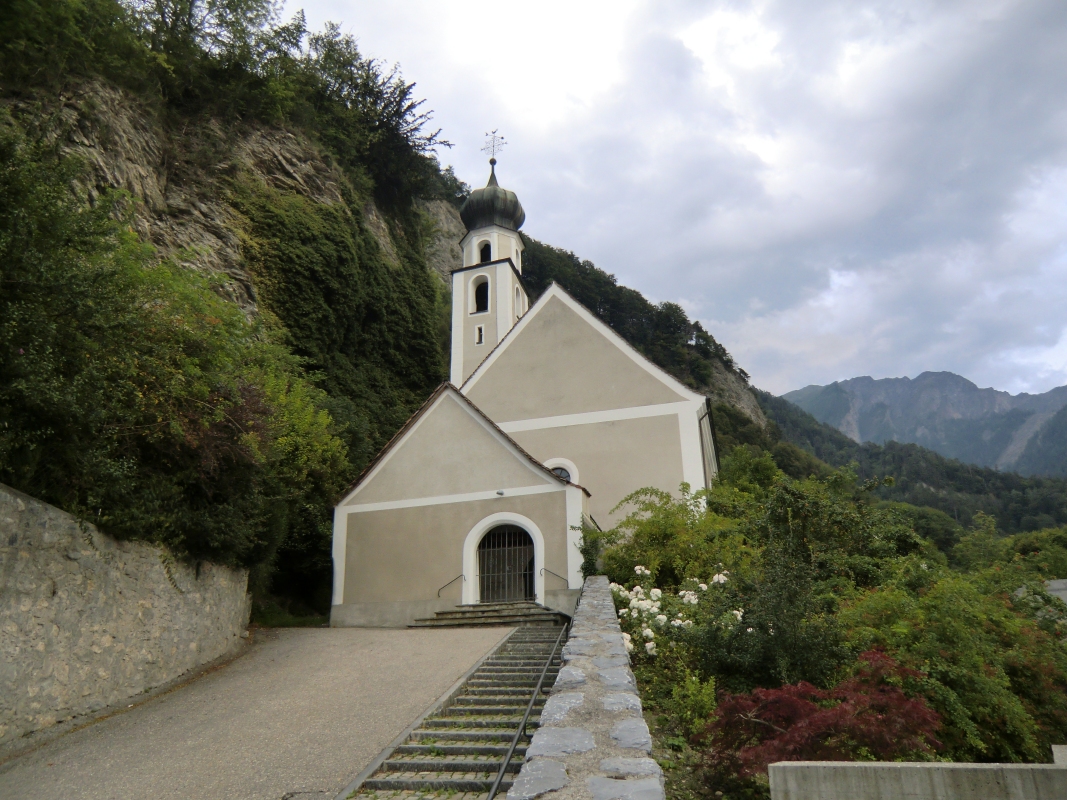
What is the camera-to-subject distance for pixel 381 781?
5277 millimetres

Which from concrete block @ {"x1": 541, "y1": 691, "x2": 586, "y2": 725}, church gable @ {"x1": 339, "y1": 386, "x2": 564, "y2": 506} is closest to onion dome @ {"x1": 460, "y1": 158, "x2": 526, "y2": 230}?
church gable @ {"x1": 339, "y1": 386, "x2": 564, "y2": 506}

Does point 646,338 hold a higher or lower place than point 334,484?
higher

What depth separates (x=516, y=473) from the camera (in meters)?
14.7

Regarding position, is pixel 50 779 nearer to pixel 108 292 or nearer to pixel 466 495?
pixel 108 292

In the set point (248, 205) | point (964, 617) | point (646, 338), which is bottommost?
point (964, 617)

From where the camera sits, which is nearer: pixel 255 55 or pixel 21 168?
pixel 21 168

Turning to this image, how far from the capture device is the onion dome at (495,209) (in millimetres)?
30047

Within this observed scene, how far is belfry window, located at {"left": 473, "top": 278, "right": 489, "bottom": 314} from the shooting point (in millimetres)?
28312

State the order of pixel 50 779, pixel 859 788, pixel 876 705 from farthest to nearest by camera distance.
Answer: pixel 50 779 → pixel 876 705 → pixel 859 788

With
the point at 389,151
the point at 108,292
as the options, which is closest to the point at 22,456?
the point at 108,292

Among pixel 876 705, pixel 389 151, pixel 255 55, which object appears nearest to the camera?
pixel 876 705

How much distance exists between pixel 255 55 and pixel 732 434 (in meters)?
49.4

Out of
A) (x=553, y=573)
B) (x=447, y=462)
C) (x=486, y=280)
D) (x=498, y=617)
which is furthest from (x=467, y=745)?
(x=486, y=280)

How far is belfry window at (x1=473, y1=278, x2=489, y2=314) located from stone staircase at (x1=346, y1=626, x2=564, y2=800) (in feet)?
68.2
